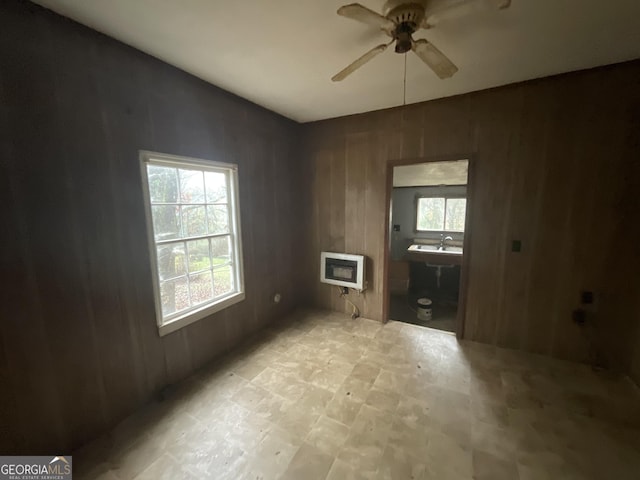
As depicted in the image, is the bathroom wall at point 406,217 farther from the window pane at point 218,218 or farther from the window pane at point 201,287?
the window pane at point 201,287

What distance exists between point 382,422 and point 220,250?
2.05 metres

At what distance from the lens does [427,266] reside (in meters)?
4.68

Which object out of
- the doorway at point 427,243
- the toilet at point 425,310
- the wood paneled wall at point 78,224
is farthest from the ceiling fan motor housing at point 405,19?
the toilet at point 425,310

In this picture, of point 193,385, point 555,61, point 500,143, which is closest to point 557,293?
point 500,143

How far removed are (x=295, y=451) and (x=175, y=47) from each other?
2811mm

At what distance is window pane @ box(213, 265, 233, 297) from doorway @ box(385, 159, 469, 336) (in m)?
2.34

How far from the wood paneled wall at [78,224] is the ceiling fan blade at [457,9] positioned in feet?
6.06

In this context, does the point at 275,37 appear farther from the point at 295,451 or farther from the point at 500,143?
the point at 295,451

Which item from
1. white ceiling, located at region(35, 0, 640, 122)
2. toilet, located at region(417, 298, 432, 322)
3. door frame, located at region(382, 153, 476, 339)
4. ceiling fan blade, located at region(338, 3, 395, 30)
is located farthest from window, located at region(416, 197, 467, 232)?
ceiling fan blade, located at region(338, 3, 395, 30)

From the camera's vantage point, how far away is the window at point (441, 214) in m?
4.35

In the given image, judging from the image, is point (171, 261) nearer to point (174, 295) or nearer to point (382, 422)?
point (174, 295)

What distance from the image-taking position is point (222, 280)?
8.53ft

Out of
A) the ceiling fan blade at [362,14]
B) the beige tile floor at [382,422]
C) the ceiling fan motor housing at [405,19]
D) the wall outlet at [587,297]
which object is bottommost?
the beige tile floor at [382,422]

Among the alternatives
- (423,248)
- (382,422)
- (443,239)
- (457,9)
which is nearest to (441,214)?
(443,239)
